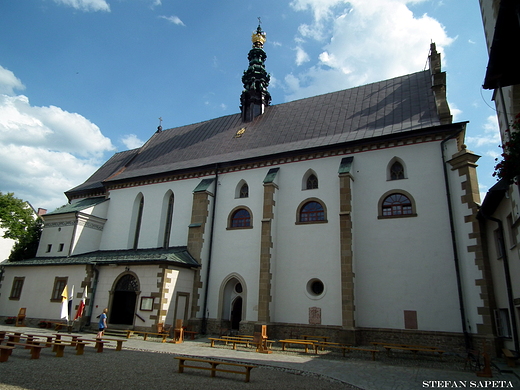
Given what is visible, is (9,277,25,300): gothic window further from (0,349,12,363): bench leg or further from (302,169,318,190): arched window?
(302,169,318,190): arched window

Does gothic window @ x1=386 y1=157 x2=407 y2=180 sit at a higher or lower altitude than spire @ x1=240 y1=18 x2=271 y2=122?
lower

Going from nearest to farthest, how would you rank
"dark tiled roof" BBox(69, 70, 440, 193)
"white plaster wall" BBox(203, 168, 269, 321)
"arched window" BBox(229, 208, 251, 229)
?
"white plaster wall" BBox(203, 168, 269, 321), "dark tiled roof" BBox(69, 70, 440, 193), "arched window" BBox(229, 208, 251, 229)

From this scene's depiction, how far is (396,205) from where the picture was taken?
18328 mm

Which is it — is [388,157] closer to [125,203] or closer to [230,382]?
[230,382]

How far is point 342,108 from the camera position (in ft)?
78.7

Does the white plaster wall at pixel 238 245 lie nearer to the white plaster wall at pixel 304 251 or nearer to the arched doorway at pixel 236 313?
the arched doorway at pixel 236 313

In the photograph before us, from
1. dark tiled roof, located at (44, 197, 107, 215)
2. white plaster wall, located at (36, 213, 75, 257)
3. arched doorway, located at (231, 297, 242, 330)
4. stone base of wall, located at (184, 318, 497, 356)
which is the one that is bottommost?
stone base of wall, located at (184, 318, 497, 356)

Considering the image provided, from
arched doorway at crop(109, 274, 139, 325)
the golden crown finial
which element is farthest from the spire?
arched doorway at crop(109, 274, 139, 325)

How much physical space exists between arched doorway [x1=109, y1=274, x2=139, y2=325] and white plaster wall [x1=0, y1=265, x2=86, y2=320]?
2519 millimetres

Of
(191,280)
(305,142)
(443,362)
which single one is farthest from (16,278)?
(443,362)

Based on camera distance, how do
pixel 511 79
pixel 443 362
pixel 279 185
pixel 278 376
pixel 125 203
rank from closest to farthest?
1. pixel 511 79
2. pixel 278 376
3. pixel 443 362
4. pixel 279 185
5. pixel 125 203

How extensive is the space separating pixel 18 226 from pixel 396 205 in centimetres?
3101

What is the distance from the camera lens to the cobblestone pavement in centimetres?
864

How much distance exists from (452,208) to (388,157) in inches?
158
